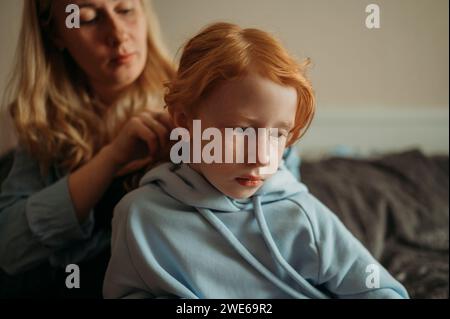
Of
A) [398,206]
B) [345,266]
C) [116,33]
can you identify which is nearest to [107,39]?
[116,33]

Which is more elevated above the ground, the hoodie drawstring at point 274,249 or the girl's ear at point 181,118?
the girl's ear at point 181,118

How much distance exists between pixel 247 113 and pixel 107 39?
214 millimetres

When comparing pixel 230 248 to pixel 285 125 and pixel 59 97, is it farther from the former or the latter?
pixel 59 97

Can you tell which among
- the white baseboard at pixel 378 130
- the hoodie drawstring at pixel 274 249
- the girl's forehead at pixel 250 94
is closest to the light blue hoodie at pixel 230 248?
the hoodie drawstring at pixel 274 249

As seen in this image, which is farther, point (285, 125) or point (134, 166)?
point (134, 166)

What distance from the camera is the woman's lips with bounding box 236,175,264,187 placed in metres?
0.57

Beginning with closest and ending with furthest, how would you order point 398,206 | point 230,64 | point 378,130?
1. point 230,64
2. point 378,130
3. point 398,206

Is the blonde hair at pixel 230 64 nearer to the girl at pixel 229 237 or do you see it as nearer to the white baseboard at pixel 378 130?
the girl at pixel 229 237

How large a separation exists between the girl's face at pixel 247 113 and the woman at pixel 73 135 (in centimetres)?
12

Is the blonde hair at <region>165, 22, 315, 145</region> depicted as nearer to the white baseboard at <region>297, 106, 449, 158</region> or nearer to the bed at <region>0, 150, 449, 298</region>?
the white baseboard at <region>297, 106, 449, 158</region>

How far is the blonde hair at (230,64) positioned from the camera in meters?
0.53

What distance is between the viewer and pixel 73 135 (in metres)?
0.70

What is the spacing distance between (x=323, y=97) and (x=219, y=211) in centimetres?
22

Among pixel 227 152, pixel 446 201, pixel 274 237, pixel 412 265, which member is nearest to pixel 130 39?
pixel 227 152
